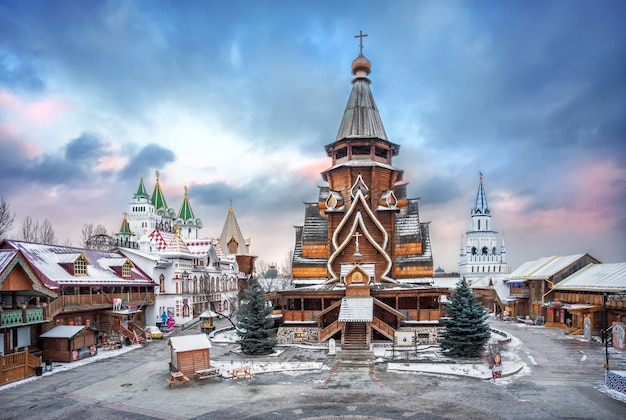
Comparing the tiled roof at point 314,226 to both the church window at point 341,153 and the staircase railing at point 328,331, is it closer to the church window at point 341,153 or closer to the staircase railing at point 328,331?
the church window at point 341,153

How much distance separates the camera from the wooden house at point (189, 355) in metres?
18.2

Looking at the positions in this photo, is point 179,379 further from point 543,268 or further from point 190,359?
point 543,268

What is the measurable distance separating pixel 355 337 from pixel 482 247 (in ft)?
238

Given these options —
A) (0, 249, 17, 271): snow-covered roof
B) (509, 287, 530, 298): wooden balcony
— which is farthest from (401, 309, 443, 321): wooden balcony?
(0, 249, 17, 271): snow-covered roof

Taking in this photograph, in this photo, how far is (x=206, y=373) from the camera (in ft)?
60.4

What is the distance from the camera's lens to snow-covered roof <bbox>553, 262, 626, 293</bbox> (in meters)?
30.5

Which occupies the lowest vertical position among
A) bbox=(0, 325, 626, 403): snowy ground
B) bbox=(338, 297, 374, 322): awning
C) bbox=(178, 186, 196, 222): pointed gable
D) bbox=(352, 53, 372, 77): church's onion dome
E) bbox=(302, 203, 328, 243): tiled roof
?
bbox=(0, 325, 626, 403): snowy ground

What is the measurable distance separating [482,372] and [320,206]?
61.7 feet

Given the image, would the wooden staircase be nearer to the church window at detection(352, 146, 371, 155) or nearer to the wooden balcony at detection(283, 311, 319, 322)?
the wooden balcony at detection(283, 311, 319, 322)

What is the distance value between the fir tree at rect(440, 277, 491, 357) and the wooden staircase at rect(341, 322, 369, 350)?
445 cm

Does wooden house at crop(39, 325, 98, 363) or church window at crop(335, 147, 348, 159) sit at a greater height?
church window at crop(335, 147, 348, 159)

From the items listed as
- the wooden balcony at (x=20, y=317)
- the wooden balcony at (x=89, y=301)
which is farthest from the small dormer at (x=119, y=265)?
the wooden balcony at (x=20, y=317)

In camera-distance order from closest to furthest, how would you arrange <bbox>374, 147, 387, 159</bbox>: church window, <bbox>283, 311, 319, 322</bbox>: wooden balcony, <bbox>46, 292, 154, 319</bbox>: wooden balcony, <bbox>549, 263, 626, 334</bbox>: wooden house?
1. <bbox>46, 292, 154, 319</bbox>: wooden balcony
2. <bbox>549, 263, 626, 334</bbox>: wooden house
3. <bbox>283, 311, 319, 322</bbox>: wooden balcony
4. <bbox>374, 147, 387, 159</bbox>: church window

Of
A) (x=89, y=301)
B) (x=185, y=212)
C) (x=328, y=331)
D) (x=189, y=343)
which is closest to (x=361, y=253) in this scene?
(x=328, y=331)
